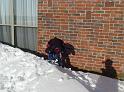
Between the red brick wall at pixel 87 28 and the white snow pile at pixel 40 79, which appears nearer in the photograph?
the white snow pile at pixel 40 79

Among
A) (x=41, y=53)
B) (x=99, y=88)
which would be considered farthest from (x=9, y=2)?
(x=99, y=88)

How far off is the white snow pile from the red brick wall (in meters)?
0.88

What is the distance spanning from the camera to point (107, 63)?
8.67m

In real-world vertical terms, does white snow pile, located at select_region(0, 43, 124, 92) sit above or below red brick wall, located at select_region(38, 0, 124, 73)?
below

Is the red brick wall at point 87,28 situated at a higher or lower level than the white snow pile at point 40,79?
higher

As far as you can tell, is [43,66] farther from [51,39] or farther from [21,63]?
[51,39]

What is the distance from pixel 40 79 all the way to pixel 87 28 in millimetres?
2459

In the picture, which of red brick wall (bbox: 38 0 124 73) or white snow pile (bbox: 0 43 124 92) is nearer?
white snow pile (bbox: 0 43 124 92)

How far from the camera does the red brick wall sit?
27.8 ft

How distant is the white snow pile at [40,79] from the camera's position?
257 inches

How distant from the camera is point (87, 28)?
8781 mm

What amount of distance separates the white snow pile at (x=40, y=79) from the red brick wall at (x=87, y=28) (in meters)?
0.88

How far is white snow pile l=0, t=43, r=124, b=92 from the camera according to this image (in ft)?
21.5

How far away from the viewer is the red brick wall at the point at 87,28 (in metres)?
8.47
